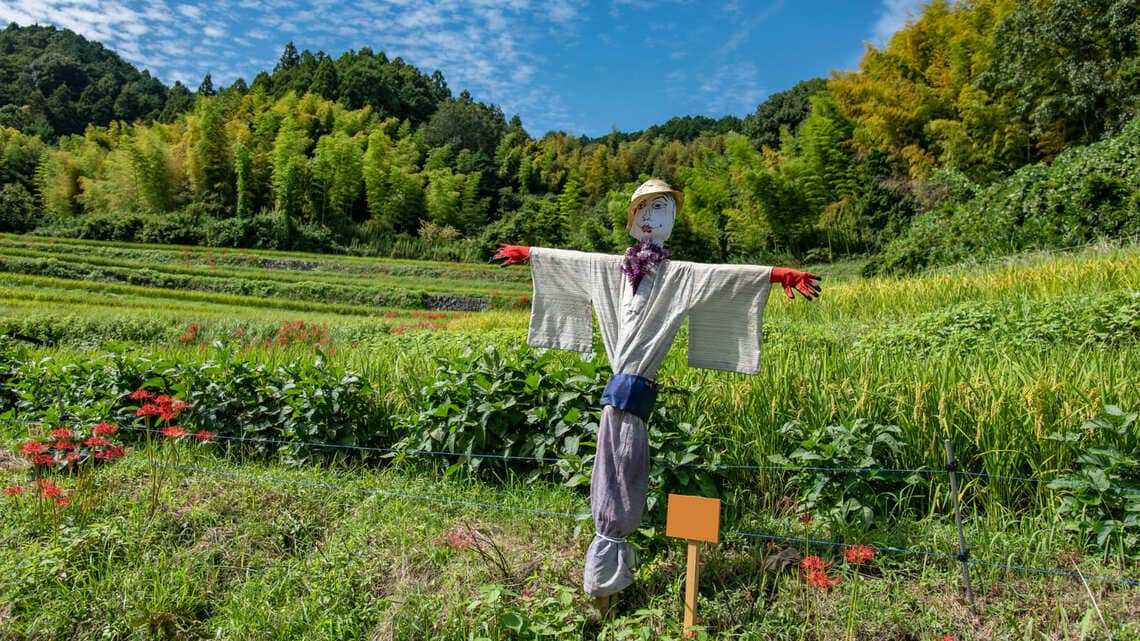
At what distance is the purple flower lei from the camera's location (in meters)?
2.43

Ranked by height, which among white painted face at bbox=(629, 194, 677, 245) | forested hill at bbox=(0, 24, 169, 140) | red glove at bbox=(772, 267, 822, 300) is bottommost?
red glove at bbox=(772, 267, 822, 300)

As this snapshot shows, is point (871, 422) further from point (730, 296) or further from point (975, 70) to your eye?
point (975, 70)

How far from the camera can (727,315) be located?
246 centimetres

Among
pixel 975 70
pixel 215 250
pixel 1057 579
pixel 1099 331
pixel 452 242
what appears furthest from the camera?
pixel 452 242

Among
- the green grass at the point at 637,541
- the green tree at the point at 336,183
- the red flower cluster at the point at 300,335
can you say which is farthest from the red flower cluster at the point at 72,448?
the green tree at the point at 336,183

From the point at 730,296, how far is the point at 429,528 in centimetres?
173

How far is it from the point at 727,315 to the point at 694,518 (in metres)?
0.79

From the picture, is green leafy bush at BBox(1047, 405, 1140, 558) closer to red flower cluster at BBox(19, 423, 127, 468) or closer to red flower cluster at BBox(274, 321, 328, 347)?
red flower cluster at BBox(19, 423, 127, 468)

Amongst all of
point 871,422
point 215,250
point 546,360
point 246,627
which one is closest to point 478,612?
point 246,627

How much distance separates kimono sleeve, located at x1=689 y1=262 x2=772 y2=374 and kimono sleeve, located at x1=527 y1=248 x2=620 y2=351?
0.39 m

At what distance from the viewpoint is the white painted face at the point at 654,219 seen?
247 cm

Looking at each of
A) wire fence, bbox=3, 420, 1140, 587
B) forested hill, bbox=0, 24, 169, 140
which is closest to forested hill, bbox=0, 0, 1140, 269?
forested hill, bbox=0, 24, 169, 140

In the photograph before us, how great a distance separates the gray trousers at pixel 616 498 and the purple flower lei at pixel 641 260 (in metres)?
0.52

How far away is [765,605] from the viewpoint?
2.41m
